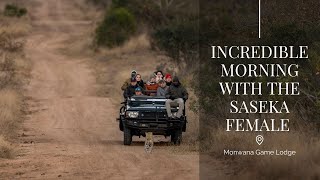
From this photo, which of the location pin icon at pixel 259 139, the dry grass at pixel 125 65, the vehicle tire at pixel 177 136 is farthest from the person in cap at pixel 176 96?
the location pin icon at pixel 259 139

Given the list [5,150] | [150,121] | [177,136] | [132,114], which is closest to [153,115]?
[150,121]

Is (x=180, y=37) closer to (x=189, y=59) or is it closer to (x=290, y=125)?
(x=189, y=59)

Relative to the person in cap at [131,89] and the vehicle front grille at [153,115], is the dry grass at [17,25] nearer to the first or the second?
the person in cap at [131,89]

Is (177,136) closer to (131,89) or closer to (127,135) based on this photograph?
(127,135)

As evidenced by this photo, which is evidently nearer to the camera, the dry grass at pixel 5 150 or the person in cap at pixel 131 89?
the dry grass at pixel 5 150

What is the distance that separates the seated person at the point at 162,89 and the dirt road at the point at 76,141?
1.10m

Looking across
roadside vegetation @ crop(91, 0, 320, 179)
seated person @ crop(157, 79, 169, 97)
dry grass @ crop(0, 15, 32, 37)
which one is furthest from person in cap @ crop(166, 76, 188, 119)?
dry grass @ crop(0, 15, 32, 37)

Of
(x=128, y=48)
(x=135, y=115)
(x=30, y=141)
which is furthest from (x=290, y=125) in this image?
(x=128, y=48)

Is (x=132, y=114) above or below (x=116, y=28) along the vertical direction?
below

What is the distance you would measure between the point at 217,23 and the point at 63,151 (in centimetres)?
2226

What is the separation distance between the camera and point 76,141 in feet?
66.4

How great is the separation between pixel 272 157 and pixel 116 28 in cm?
3840

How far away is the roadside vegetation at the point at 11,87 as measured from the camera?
1994cm

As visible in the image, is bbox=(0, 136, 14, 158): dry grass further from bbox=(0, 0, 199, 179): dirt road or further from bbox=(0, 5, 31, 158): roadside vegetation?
bbox=(0, 0, 199, 179): dirt road
